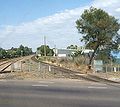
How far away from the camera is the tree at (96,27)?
169 ft

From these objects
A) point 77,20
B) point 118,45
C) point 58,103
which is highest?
point 77,20

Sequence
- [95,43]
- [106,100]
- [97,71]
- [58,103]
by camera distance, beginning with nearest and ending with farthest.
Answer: [58,103], [106,100], [97,71], [95,43]

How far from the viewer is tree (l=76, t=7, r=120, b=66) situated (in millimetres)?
51562

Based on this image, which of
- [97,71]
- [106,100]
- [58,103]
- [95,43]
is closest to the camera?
[58,103]

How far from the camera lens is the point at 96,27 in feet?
170

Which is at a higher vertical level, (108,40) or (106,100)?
(108,40)

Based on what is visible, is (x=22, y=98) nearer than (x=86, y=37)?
Yes

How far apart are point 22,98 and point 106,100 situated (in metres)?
3.21

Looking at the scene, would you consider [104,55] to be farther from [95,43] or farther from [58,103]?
[58,103]

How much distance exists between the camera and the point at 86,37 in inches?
2053

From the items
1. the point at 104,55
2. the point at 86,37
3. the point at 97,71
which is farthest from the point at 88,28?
the point at 97,71

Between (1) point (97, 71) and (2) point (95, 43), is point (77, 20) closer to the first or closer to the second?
(2) point (95, 43)

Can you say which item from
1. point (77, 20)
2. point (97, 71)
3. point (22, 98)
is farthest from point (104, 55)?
point (22, 98)

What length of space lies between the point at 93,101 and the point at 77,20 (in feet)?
130
